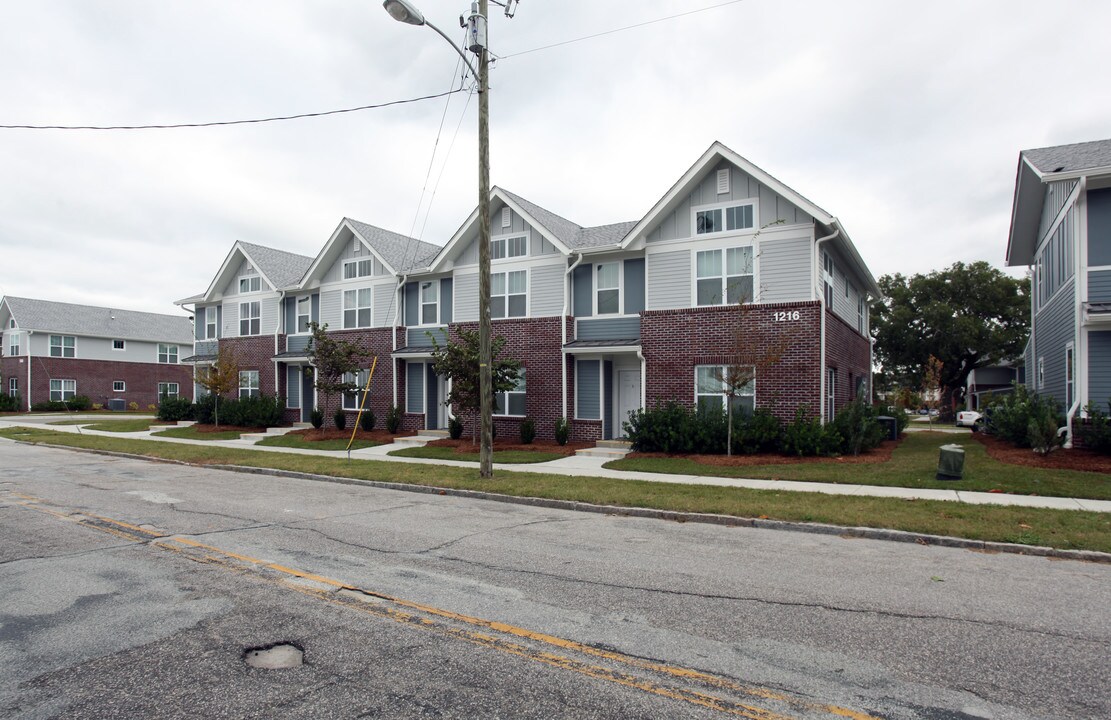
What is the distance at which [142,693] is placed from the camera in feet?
13.1

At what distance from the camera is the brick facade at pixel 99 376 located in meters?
48.0

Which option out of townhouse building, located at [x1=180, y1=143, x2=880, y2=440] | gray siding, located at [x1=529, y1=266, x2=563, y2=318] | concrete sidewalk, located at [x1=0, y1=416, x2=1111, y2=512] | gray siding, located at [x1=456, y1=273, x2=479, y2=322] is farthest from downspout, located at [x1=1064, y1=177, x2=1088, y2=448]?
gray siding, located at [x1=456, y1=273, x2=479, y2=322]

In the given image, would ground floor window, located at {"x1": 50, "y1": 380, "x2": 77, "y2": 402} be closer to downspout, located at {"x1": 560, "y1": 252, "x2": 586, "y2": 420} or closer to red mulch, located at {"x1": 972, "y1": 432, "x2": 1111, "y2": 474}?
downspout, located at {"x1": 560, "y1": 252, "x2": 586, "y2": 420}

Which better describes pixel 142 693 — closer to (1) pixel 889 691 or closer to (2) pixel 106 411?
(1) pixel 889 691

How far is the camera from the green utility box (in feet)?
40.4

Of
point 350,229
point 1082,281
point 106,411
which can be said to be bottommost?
point 106,411

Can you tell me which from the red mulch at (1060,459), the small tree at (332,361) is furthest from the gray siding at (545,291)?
the red mulch at (1060,459)

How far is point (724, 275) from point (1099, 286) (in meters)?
8.13

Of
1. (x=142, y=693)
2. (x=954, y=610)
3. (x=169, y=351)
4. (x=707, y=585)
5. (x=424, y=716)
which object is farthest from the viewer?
(x=169, y=351)

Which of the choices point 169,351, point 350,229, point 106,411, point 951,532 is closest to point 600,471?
point 951,532

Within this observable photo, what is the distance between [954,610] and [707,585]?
2021mm

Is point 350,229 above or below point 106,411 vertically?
above

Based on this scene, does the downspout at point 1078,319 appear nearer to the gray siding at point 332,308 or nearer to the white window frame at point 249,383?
the gray siding at point 332,308

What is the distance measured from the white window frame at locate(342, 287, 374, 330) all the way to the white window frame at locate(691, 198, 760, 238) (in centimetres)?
1303
